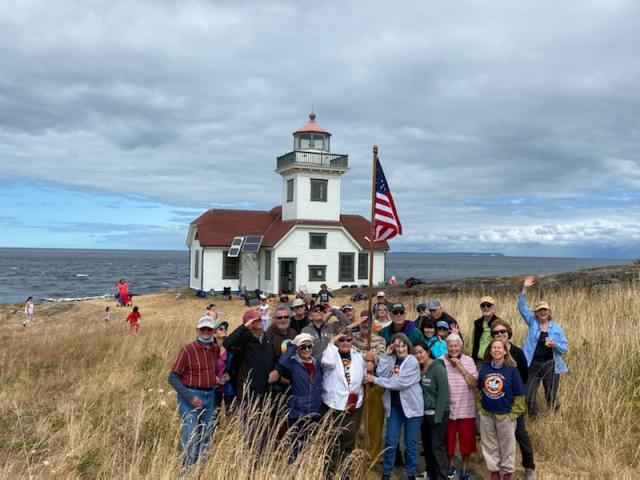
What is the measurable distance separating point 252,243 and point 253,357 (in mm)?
22641

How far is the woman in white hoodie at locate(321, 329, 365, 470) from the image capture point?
5160 millimetres

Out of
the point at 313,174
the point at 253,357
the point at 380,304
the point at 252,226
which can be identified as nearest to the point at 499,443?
the point at 253,357

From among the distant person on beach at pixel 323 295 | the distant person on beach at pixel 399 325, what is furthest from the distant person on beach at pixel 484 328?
the distant person on beach at pixel 323 295

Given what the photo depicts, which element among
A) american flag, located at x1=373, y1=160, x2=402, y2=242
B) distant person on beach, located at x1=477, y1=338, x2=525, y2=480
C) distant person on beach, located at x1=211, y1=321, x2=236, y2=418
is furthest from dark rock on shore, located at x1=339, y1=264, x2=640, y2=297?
distant person on beach, located at x1=211, y1=321, x2=236, y2=418

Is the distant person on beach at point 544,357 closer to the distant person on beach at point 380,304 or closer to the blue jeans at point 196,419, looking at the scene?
the distant person on beach at point 380,304

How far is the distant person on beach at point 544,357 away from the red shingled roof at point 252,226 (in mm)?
21071

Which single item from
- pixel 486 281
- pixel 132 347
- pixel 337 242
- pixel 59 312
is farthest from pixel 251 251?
pixel 132 347

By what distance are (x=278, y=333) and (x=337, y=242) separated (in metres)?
22.3

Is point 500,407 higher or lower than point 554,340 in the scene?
lower

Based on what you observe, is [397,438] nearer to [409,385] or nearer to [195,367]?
[409,385]

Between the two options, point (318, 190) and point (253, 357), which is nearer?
point (253, 357)

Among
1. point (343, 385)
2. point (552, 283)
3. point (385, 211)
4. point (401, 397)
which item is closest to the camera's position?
point (343, 385)

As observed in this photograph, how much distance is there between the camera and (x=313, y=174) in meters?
27.3

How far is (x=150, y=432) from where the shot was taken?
5.84 meters
